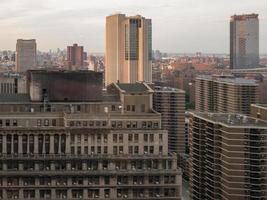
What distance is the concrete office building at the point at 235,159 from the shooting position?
110 ft

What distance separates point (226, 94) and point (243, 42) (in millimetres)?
83132

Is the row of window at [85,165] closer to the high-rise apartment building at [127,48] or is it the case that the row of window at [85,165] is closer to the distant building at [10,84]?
the distant building at [10,84]

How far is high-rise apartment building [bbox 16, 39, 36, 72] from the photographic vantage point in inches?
4791

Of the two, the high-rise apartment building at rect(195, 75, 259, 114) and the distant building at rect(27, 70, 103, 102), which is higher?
the distant building at rect(27, 70, 103, 102)

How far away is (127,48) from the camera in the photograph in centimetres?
10788

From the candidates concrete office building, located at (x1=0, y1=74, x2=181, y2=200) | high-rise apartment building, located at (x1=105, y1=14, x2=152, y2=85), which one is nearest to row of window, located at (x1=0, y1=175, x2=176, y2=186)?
concrete office building, located at (x1=0, y1=74, x2=181, y2=200)

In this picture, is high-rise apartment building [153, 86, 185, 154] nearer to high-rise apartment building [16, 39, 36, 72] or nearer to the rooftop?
the rooftop

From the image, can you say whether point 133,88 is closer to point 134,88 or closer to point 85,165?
point 134,88

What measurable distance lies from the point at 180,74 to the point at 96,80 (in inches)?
3641

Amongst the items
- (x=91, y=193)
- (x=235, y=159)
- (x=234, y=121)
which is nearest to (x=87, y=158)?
(x=91, y=193)

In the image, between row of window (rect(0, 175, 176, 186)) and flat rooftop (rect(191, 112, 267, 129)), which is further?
Answer: flat rooftop (rect(191, 112, 267, 129))

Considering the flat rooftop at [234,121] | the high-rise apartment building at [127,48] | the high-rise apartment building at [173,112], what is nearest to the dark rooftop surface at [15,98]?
the flat rooftop at [234,121]

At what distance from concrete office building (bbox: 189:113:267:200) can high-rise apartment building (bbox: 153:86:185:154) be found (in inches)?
871

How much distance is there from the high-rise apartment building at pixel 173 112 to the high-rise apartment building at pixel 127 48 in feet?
146
